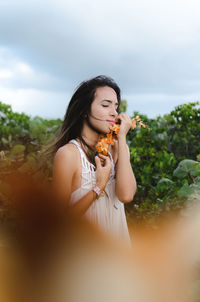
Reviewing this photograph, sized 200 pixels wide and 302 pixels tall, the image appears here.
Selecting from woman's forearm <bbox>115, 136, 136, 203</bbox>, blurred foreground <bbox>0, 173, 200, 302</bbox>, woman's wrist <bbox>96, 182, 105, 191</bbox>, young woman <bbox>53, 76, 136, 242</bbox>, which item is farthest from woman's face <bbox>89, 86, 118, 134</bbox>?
blurred foreground <bbox>0, 173, 200, 302</bbox>

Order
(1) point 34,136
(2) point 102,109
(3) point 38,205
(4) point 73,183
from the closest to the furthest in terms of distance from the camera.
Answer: (3) point 38,205 < (4) point 73,183 < (2) point 102,109 < (1) point 34,136

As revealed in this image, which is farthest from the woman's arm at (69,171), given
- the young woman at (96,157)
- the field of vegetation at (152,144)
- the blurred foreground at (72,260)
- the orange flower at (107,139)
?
the field of vegetation at (152,144)

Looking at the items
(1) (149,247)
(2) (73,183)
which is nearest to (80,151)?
(2) (73,183)

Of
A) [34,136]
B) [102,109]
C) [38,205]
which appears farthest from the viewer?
[34,136]

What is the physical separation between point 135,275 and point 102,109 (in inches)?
80.3

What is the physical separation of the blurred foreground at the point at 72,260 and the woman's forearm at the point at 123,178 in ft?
5.78

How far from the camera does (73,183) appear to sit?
89.3 inches

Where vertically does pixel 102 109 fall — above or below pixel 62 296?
above

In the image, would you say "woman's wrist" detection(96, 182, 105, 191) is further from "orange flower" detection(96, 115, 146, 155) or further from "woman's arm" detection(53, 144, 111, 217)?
"orange flower" detection(96, 115, 146, 155)

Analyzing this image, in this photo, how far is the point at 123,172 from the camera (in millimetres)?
2311

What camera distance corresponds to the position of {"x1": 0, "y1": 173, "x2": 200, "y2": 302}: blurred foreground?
1.35ft

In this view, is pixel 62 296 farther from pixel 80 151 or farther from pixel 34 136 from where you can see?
pixel 34 136

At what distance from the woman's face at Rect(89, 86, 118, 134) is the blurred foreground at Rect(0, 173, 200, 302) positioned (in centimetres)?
192

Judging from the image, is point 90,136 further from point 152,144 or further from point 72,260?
point 152,144
